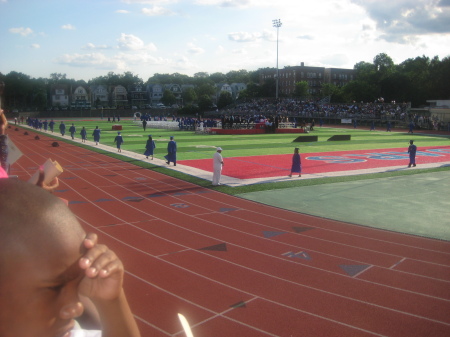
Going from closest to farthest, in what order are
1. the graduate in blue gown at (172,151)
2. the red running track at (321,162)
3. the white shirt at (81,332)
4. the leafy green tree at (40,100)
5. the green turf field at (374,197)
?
1. the white shirt at (81,332)
2. the green turf field at (374,197)
3. the red running track at (321,162)
4. the graduate in blue gown at (172,151)
5. the leafy green tree at (40,100)

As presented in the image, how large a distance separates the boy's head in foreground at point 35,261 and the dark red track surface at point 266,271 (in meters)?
4.68

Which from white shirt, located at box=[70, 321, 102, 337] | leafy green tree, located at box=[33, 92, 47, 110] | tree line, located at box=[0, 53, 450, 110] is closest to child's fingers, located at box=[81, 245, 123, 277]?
white shirt, located at box=[70, 321, 102, 337]

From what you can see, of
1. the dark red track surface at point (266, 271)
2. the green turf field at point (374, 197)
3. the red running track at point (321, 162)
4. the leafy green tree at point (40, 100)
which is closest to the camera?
the dark red track surface at point (266, 271)

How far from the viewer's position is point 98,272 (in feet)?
3.88

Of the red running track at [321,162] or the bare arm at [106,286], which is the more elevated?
the bare arm at [106,286]

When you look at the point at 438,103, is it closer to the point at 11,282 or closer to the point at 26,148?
the point at 26,148

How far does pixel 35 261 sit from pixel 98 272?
0.56 feet

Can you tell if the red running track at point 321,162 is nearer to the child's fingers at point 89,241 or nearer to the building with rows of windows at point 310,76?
the child's fingers at point 89,241

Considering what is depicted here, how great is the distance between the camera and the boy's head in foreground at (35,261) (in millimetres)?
1098

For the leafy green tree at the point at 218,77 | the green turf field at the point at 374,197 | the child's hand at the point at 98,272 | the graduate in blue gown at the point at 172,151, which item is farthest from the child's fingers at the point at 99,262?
the leafy green tree at the point at 218,77

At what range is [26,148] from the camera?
29953 mm

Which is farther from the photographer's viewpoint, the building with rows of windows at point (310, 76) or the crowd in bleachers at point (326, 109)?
the building with rows of windows at point (310, 76)

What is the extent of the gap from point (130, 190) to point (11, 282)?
1403 centimetres

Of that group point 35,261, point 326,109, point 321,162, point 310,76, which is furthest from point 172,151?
point 310,76
